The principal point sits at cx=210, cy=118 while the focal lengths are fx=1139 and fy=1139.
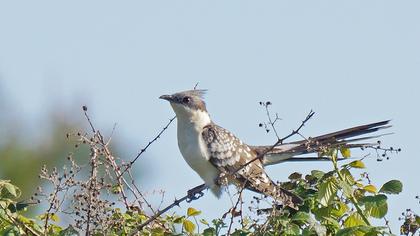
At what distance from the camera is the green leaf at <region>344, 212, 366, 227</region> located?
158 inches

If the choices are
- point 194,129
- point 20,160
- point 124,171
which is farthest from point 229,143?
point 20,160

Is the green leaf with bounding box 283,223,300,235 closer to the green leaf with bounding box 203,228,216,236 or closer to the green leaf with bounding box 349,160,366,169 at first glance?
the green leaf with bounding box 203,228,216,236

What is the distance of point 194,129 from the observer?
22.5 ft

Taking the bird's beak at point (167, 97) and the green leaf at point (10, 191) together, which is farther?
A: the bird's beak at point (167, 97)

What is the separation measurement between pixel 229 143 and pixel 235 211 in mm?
2799

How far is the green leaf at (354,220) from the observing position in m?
4.00

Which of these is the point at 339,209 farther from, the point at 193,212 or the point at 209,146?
the point at 209,146

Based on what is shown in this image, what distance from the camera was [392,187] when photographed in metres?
3.98

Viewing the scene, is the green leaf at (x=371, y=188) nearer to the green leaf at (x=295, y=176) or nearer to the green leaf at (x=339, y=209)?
the green leaf at (x=339, y=209)

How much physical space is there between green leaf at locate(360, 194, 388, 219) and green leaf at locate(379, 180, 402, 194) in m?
0.05

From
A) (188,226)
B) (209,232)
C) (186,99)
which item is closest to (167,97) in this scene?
(186,99)

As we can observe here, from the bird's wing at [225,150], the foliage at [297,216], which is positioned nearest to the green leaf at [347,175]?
the foliage at [297,216]

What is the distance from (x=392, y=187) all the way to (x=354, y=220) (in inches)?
7.0

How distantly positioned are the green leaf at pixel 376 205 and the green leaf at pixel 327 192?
11cm
